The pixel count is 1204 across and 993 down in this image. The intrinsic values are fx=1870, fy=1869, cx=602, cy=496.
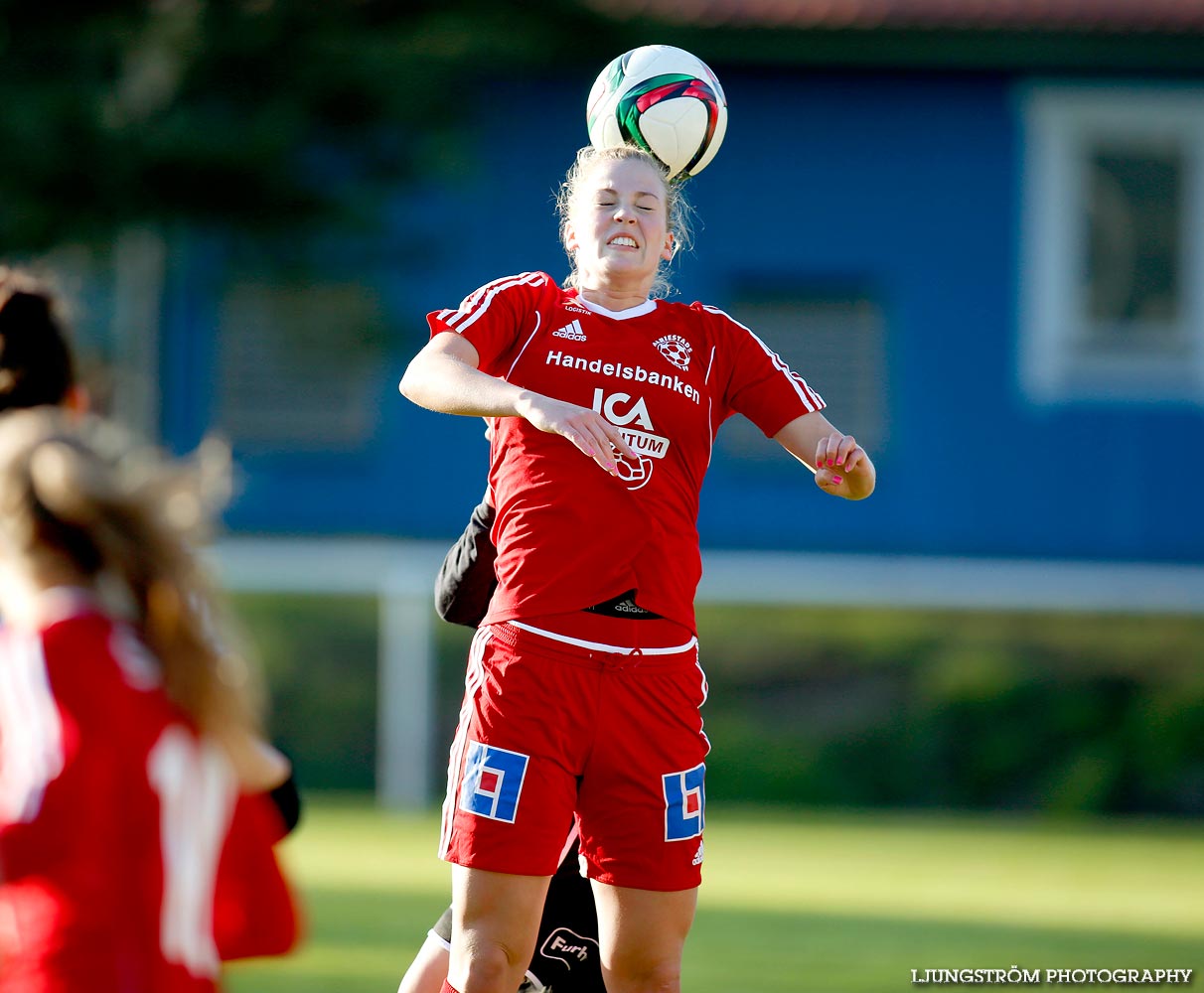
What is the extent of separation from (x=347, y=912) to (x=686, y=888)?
4665 millimetres

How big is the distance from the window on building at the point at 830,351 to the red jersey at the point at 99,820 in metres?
12.5

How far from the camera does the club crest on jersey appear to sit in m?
4.05

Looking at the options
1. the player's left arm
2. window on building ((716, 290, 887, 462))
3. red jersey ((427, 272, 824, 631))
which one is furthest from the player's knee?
window on building ((716, 290, 887, 462))

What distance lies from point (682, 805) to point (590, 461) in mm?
747

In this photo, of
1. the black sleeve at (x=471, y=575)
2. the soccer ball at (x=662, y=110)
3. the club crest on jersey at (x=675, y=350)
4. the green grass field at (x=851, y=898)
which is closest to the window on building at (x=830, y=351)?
the green grass field at (x=851, y=898)

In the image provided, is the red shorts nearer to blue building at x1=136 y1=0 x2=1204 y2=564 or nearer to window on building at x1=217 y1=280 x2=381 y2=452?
blue building at x1=136 y1=0 x2=1204 y2=564

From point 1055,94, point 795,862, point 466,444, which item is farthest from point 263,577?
point 1055,94

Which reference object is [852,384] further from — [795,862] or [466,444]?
[795,862]

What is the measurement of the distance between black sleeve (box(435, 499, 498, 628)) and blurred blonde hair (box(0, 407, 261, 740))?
156 cm

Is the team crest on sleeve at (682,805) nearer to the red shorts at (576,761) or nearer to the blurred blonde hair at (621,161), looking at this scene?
the red shorts at (576,761)

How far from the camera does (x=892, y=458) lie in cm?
1506

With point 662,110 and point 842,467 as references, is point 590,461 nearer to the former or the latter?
point 842,467

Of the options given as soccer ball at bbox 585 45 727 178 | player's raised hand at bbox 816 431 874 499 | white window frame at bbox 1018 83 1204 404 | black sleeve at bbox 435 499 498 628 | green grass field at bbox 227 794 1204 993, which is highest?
white window frame at bbox 1018 83 1204 404

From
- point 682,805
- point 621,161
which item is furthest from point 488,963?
point 621,161
